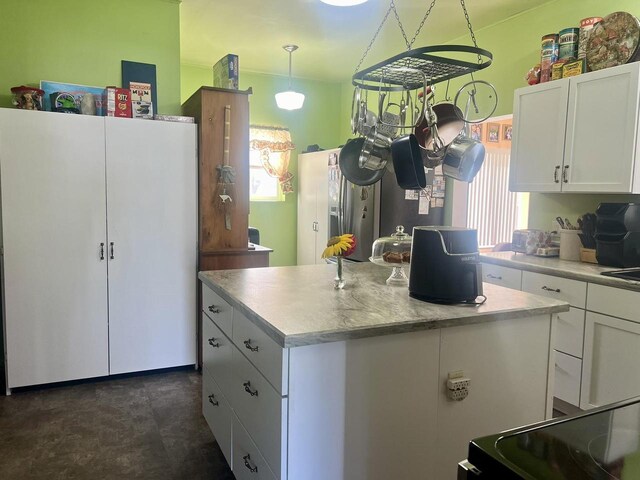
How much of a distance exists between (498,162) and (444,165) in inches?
124

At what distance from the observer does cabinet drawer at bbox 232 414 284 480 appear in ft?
5.29

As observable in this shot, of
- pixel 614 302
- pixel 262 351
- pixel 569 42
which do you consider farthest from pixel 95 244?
pixel 569 42

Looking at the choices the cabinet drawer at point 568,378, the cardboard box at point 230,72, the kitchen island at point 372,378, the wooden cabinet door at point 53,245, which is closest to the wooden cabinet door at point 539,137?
the cabinet drawer at point 568,378

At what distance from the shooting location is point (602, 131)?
8.94 feet

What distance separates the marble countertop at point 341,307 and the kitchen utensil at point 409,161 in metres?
0.47

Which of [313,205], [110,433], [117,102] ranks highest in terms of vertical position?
[117,102]

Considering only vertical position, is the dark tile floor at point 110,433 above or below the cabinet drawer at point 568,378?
below

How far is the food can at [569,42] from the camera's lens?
296cm

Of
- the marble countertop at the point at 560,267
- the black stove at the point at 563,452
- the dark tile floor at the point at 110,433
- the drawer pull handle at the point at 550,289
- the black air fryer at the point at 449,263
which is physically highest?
the black air fryer at the point at 449,263

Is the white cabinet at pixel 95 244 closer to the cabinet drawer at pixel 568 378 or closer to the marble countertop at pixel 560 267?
the marble countertop at pixel 560 267

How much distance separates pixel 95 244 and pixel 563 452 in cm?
300

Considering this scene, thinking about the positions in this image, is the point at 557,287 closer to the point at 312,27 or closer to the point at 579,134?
the point at 579,134

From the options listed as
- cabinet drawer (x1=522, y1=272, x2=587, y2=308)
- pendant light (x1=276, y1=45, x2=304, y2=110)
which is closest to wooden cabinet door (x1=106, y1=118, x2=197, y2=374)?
pendant light (x1=276, y1=45, x2=304, y2=110)

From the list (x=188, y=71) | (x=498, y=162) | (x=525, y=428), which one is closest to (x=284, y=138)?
(x=188, y=71)
